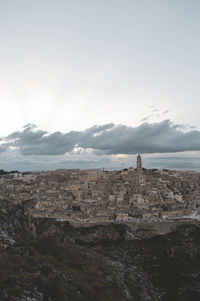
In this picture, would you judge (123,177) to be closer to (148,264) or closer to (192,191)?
(192,191)

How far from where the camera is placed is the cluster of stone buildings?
6556 centimetres

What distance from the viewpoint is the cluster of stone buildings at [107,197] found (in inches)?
2581

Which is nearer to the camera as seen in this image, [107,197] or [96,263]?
[96,263]

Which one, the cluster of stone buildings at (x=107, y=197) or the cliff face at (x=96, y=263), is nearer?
the cliff face at (x=96, y=263)

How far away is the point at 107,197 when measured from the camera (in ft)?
279

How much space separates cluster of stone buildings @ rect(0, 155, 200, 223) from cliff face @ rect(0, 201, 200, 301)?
7.24m

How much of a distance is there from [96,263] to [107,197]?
49804 mm

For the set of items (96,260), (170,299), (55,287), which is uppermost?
(55,287)

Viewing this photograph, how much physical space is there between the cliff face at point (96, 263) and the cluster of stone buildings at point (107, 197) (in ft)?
23.8

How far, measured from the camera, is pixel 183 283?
36.4 metres

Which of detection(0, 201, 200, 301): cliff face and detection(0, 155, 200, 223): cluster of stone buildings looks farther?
detection(0, 155, 200, 223): cluster of stone buildings

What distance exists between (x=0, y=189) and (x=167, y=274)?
7024 cm

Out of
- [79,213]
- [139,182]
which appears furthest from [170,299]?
[139,182]

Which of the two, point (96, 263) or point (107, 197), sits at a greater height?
point (107, 197)
